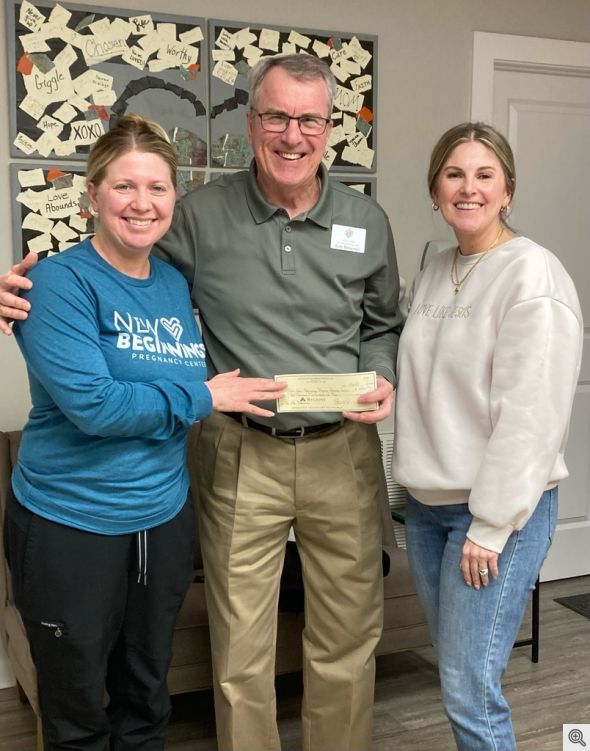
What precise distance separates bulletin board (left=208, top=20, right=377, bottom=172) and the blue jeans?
1.80 m

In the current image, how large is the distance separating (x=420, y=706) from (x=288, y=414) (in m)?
1.32

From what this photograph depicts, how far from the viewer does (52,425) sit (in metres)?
1.78

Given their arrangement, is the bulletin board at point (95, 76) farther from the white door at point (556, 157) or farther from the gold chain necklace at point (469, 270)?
the gold chain necklace at point (469, 270)

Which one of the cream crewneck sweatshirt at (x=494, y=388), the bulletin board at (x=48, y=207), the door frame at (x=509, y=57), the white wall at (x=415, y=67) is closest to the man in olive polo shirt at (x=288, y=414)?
the cream crewneck sweatshirt at (x=494, y=388)

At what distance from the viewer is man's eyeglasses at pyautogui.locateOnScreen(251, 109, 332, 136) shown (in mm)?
1982

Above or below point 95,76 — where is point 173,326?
below

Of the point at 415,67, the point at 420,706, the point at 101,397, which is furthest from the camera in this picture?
the point at 415,67

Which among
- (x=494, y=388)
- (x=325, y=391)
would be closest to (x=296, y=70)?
(x=325, y=391)

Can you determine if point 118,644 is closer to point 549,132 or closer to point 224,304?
point 224,304

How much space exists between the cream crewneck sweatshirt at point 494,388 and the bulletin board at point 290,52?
144cm

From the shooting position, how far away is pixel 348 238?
2143mm

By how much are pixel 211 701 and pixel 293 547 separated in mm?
639

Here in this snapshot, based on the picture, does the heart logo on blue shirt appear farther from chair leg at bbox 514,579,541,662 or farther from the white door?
the white door

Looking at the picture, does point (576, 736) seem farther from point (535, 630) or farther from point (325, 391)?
point (535, 630)
